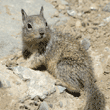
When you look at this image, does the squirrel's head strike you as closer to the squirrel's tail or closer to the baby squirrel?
the baby squirrel

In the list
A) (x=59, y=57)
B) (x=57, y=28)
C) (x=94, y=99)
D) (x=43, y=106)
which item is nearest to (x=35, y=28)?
(x=59, y=57)

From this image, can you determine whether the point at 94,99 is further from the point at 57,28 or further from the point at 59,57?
the point at 57,28

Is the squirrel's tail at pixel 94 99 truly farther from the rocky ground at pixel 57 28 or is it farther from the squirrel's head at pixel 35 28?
the squirrel's head at pixel 35 28

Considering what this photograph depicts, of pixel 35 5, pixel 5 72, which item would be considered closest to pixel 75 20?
pixel 35 5

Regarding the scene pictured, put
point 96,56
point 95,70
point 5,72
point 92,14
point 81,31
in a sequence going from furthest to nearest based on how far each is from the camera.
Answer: point 92,14, point 81,31, point 96,56, point 95,70, point 5,72

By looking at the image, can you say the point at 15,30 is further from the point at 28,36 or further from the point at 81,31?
the point at 81,31

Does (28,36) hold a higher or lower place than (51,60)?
higher
